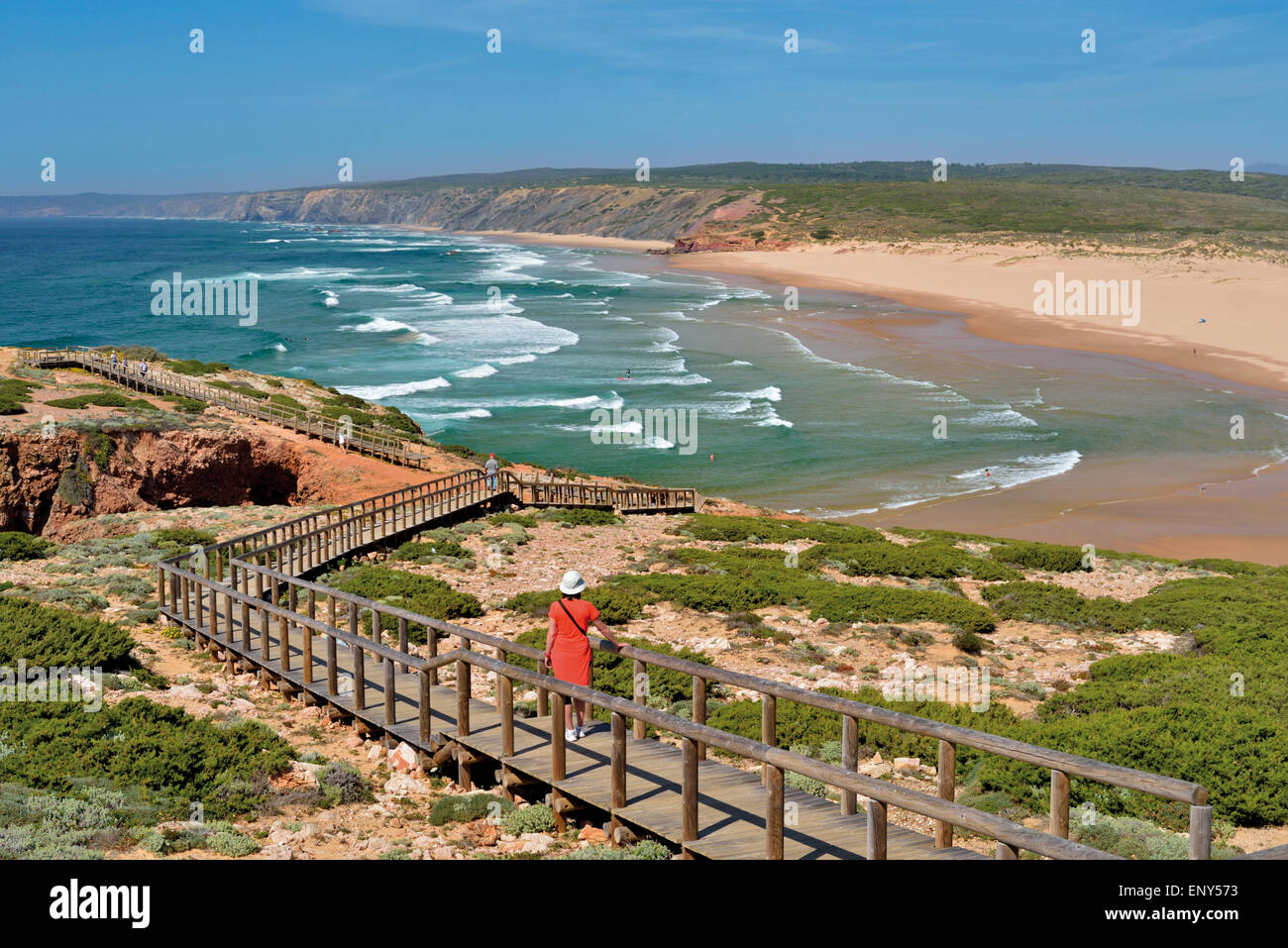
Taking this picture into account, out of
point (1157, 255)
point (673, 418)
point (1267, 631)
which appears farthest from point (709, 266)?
point (1267, 631)

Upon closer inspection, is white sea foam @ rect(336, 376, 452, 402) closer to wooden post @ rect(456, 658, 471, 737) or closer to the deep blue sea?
the deep blue sea

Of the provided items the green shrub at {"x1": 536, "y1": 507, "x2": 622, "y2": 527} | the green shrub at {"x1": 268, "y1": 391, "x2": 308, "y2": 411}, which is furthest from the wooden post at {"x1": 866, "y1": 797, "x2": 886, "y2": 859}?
the green shrub at {"x1": 268, "y1": 391, "x2": 308, "y2": 411}

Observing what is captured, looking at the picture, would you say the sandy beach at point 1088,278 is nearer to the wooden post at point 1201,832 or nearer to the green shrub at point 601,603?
the green shrub at point 601,603

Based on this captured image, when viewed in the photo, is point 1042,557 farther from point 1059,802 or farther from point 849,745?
point 1059,802

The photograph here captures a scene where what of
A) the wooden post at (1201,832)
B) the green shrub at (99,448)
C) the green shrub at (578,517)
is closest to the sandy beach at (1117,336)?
the green shrub at (578,517)

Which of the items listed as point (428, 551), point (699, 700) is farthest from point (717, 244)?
point (699, 700)

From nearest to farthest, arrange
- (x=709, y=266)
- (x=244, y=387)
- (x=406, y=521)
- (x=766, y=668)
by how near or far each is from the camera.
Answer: (x=766, y=668), (x=406, y=521), (x=244, y=387), (x=709, y=266)
